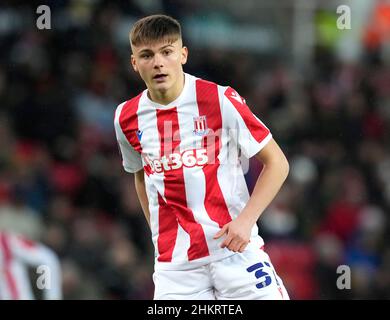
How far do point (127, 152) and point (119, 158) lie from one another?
5.26 metres

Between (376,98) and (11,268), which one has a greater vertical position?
(376,98)

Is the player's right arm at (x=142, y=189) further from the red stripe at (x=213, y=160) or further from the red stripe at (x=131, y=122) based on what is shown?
the red stripe at (x=213, y=160)

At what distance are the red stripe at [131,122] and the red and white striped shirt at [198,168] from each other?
124mm

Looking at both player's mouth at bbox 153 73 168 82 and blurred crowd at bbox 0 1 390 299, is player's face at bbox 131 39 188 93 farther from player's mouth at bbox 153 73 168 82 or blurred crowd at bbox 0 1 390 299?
blurred crowd at bbox 0 1 390 299

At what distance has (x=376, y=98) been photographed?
12039 mm

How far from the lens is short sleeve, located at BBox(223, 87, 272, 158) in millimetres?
4789

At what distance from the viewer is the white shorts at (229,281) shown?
475 cm

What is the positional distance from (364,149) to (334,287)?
2071 mm

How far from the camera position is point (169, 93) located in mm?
4848

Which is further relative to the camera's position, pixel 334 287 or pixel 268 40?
pixel 268 40
